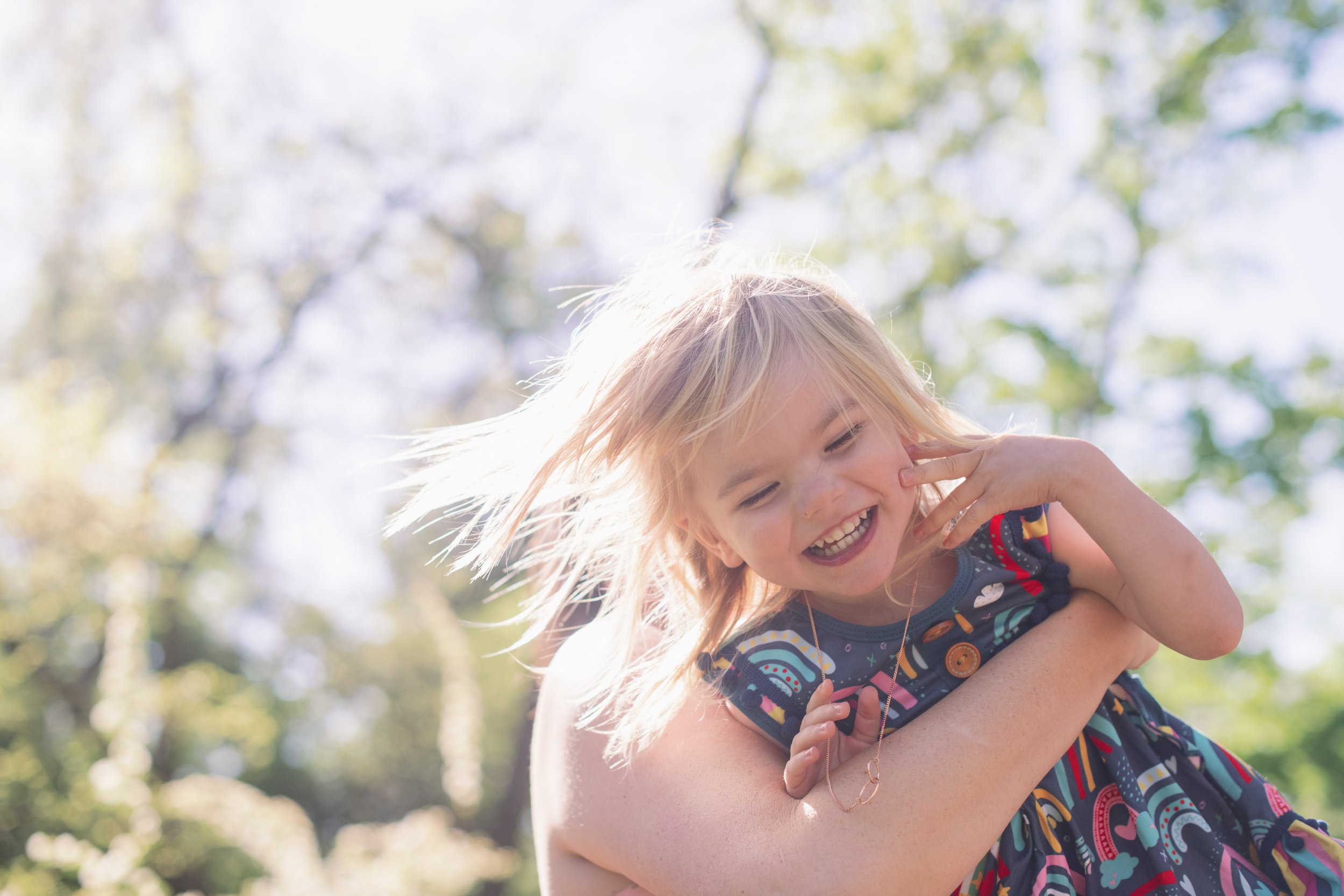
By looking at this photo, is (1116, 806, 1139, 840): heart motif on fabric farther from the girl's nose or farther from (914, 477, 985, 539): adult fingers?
the girl's nose

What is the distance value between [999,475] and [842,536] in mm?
229

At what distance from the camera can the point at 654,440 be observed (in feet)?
4.62

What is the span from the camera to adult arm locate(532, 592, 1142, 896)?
98 cm

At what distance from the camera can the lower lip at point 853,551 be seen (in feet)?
4.19

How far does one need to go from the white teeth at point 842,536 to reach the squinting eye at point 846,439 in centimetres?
10

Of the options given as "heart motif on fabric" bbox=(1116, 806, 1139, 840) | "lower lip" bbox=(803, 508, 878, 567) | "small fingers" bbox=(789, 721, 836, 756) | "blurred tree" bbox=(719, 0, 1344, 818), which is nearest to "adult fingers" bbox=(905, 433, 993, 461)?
"lower lip" bbox=(803, 508, 878, 567)

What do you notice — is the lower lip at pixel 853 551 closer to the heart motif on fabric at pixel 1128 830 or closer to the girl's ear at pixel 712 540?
the girl's ear at pixel 712 540

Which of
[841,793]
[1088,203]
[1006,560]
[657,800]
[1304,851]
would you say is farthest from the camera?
[1088,203]

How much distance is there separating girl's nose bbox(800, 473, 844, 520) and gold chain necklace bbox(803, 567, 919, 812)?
20 cm

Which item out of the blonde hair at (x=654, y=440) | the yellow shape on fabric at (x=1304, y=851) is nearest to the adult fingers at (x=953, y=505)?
the blonde hair at (x=654, y=440)

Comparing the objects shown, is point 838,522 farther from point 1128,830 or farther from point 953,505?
point 1128,830

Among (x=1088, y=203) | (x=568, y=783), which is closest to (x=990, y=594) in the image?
(x=568, y=783)

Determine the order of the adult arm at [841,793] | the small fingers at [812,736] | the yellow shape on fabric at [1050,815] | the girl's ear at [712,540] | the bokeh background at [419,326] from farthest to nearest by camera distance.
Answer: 1. the bokeh background at [419,326]
2. the girl's ear at [712,540]
3. the yellow shape on fabric at [1050,815]
4. the small fingers at [812,736]
5. the adult arm at [841,793]

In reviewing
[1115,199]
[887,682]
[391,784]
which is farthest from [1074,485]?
[391,784]
